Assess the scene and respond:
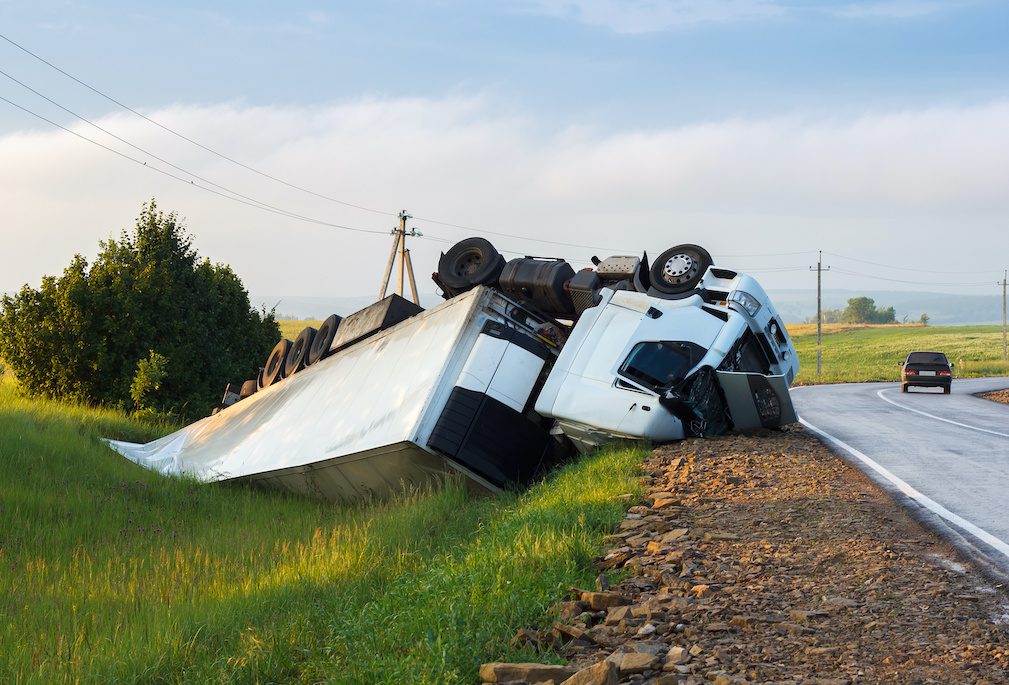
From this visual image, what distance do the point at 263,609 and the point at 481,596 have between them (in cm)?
204

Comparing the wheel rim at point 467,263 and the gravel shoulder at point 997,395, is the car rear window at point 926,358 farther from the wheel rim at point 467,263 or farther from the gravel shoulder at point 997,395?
the wheel rim at point 467,263

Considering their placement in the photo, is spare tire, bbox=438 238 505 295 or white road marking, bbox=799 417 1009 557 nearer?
white road marking, bbox=799 417 1009 557

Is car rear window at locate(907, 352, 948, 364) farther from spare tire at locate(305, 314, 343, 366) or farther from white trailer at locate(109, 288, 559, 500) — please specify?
white trailer at locate(109, 288, 559, 500)

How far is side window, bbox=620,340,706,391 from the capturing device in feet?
39.4

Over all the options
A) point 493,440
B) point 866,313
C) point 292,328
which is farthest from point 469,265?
point 866,313

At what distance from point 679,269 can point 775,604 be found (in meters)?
8.15

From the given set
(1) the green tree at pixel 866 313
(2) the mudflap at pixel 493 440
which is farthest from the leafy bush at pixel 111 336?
(1) the green tree at pixel 866 313

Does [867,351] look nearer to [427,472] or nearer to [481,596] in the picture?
[427,472]

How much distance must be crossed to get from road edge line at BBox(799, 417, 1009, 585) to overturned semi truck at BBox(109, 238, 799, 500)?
7.54 ft

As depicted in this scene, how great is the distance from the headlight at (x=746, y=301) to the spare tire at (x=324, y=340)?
6.61 m

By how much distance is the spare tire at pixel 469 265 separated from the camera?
49.1 ft

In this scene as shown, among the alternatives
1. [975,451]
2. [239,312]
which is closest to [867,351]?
[239,312]

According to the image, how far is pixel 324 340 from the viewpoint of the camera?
1631 centimetres

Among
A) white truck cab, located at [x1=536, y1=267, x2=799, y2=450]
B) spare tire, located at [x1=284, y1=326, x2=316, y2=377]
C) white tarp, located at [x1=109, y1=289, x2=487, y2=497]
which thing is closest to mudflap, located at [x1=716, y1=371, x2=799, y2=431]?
white truck cab, located at [x1=536, y1=267, x2=799, y2=450]
